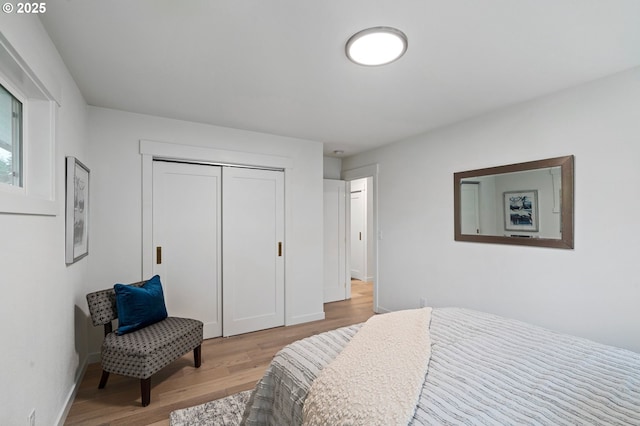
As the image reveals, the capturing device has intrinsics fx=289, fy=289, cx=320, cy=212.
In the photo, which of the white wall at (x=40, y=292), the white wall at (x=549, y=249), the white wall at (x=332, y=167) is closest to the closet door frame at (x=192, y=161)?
the white wall at (x=40, y=292)

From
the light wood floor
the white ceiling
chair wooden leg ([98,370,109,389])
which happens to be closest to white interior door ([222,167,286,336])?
the light wood floor

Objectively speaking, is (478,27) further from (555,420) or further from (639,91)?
(555,420)

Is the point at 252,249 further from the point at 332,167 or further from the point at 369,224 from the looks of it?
the point at 369,224

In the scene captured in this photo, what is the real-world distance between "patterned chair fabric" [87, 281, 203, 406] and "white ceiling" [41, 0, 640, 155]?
1.80 metres

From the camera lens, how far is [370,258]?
6445 millimetres

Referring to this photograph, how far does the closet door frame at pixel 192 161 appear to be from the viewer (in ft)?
9.79

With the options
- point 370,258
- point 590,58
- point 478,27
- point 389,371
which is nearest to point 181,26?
point 478,27

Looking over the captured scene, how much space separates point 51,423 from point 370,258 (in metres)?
5.46

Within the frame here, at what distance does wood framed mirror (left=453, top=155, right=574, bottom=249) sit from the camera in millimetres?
2381

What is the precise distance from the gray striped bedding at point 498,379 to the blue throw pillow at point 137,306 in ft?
4.58

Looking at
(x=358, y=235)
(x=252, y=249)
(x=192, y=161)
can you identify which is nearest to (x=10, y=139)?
(x=192, y=161)

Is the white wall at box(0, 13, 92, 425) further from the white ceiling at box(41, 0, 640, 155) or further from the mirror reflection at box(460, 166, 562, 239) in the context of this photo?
the mirror reflection at box(460, 166, 562, 239)

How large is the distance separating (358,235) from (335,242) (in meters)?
1.75

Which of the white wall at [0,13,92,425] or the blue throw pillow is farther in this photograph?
the blue throw pillow
